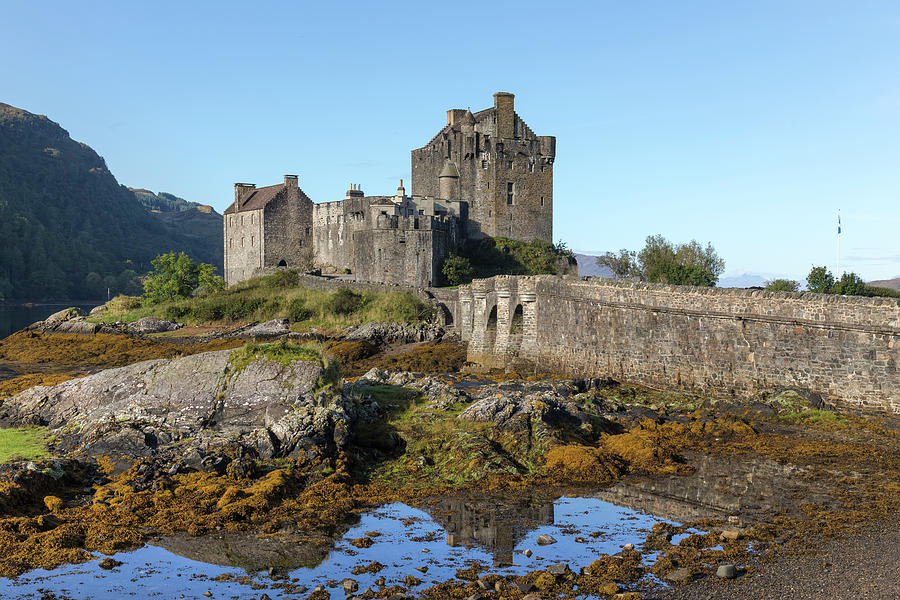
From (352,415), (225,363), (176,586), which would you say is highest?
(225,363)

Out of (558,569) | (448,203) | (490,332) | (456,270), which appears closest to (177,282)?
(448,203)

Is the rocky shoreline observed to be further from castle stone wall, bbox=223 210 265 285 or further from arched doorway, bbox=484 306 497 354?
castle stone wall, bbox=223 210 265 285

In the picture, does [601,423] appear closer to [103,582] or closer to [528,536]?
[528,536]

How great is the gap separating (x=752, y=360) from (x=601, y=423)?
5906 millimetres

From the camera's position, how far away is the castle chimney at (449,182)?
58.4m

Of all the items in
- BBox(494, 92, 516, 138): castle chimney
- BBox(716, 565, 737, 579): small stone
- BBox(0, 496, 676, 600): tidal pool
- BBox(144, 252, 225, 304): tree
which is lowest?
BBox(0, 496, 676, 600): tidal pool

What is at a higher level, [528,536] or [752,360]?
[752,360]

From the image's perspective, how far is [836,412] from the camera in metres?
20.5

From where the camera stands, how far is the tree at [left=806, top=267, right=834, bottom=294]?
1634 inches

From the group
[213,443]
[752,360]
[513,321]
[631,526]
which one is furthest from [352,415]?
[513,321]

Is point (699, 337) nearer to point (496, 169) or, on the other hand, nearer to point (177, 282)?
point (496, 169)

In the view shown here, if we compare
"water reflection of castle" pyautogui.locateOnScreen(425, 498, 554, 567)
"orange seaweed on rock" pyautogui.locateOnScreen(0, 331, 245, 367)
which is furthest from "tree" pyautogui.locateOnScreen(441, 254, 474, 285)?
"water reflection of castle" pyautogui.locateOnScreen(425, 498, 554, 567)

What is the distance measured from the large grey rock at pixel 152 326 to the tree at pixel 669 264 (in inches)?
1214

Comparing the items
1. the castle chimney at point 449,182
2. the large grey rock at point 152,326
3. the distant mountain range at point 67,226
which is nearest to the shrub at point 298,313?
the large grey rock at point 152,326
